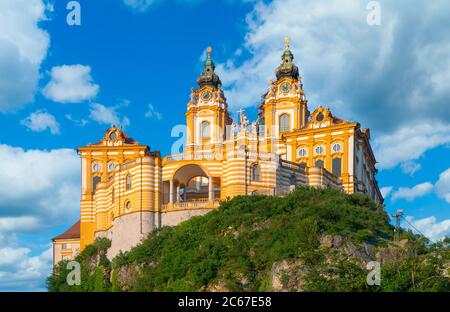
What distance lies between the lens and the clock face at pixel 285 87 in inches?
3526

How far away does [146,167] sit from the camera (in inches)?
2677

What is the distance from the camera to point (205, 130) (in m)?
92.1

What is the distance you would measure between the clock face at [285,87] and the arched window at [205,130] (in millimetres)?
9801

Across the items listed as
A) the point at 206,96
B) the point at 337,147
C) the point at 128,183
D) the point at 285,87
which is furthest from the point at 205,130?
the point at 128,183

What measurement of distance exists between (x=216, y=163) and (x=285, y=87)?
943 inches

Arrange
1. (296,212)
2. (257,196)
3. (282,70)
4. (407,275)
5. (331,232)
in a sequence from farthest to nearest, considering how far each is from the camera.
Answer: (282,70)
(257,196)
(296,212)
(331,232)
(407,275)

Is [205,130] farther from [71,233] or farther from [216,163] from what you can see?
[216,163]

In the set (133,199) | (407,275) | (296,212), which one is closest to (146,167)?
(133,199)

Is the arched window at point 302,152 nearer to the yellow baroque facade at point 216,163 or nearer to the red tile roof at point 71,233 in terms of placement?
the yellow baroque facade at point 216,163

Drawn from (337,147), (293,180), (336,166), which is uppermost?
(337,147)

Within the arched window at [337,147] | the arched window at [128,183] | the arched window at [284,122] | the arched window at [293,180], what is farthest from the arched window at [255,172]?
the arched window at [284,122]

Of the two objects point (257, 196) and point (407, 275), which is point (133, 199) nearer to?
point (257, 196)
